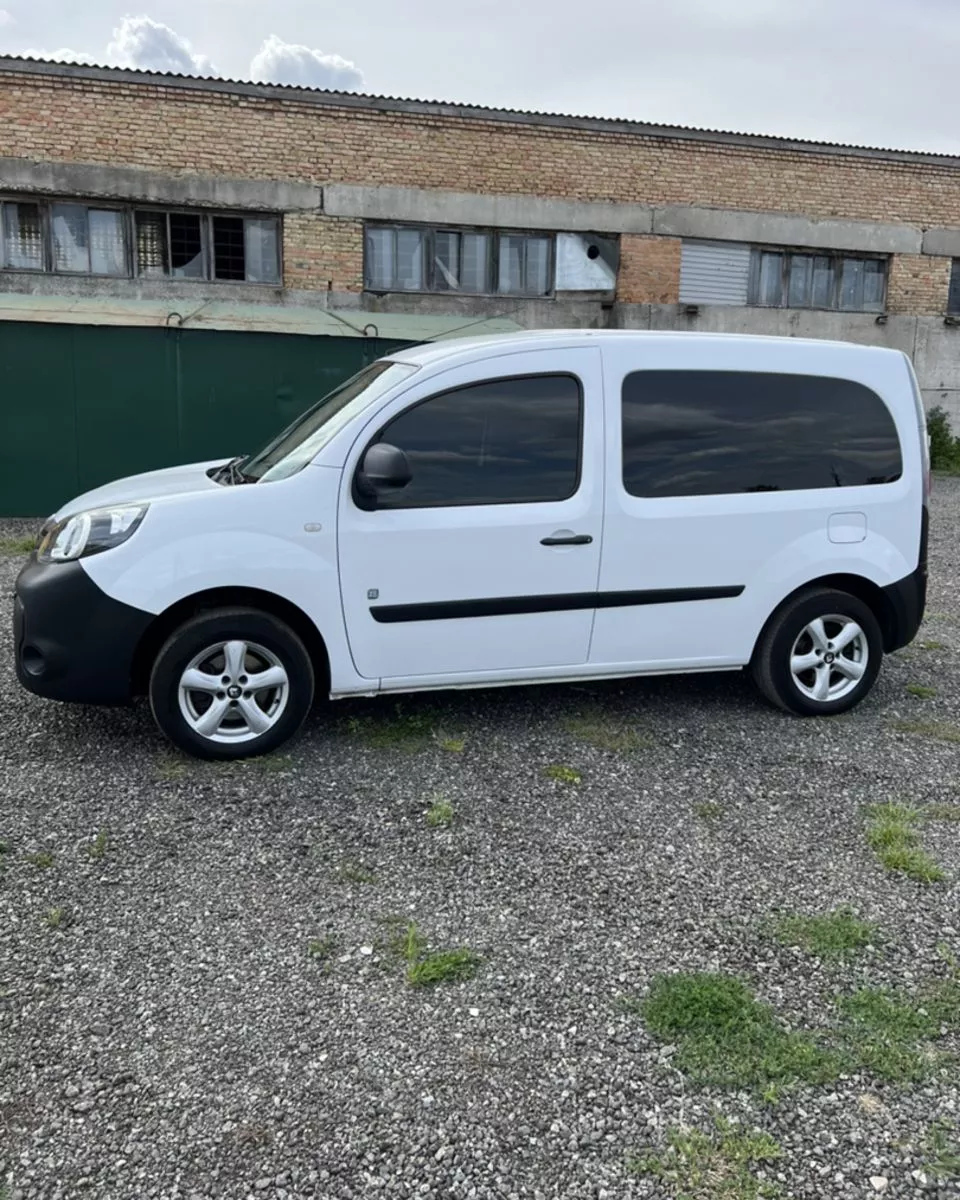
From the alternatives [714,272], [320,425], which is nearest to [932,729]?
[320,425]

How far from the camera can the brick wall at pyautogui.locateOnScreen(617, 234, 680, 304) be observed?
53.6ft

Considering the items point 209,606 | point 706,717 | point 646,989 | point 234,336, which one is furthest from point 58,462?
point 646,989

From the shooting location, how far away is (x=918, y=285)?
59.9ft

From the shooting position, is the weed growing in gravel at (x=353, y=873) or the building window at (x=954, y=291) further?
the building window at (x=954, y=291)

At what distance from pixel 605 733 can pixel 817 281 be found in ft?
50.5

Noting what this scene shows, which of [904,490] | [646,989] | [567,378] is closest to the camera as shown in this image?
[646,989]

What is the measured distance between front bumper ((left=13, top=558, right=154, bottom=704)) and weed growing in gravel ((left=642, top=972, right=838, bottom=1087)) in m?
2.77

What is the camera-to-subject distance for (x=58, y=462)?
11.8 meters

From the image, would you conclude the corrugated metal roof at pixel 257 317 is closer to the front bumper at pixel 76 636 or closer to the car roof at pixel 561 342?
the car roof at pixel 561 342

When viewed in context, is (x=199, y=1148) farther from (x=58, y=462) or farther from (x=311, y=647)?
(x=58, y=462)

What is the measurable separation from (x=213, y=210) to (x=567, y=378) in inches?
462

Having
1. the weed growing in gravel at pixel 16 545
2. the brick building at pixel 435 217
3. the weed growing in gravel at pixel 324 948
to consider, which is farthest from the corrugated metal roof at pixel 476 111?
the weed growing in gravel at pixel 324 948

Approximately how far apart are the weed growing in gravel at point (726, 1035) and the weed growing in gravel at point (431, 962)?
58 cm

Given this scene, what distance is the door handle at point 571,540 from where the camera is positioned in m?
4.79
